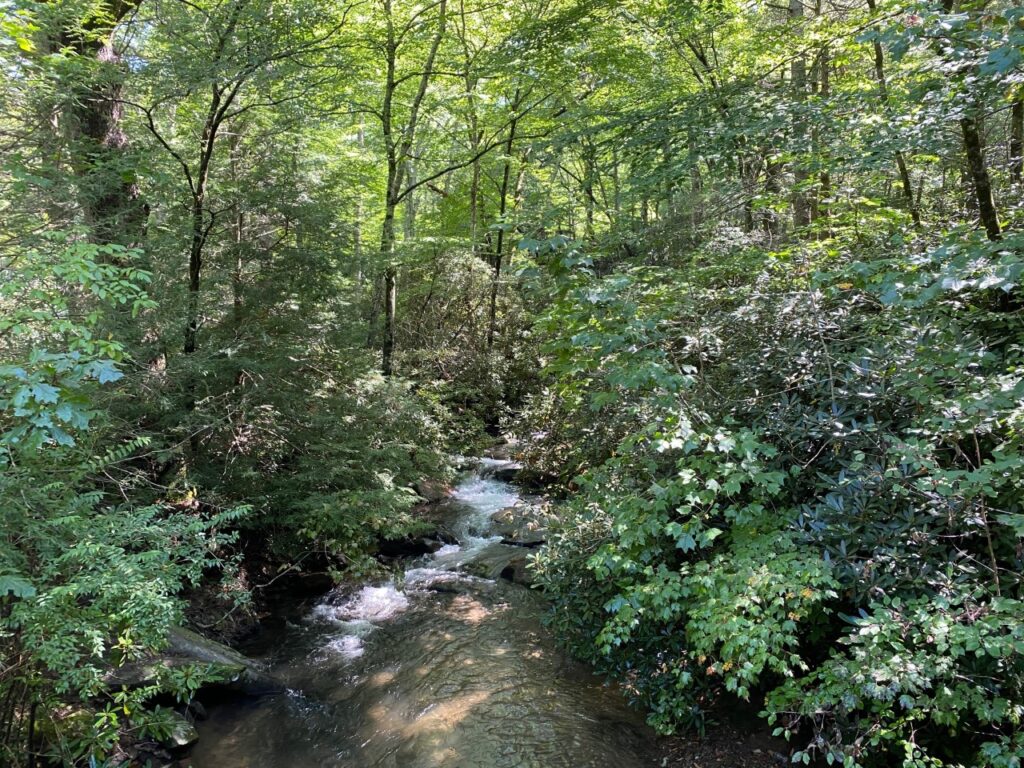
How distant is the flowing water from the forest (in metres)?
0.34

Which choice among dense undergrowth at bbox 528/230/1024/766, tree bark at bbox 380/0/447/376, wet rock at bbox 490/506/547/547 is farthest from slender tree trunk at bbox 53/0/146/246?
wet rock at bbox 490/506/547/547

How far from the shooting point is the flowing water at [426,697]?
4.47 metres

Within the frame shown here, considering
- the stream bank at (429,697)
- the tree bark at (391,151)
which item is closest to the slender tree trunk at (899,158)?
the stream bank at (429,697)

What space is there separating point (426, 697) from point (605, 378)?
11.8 feet

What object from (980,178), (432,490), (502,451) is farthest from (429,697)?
(502,451)

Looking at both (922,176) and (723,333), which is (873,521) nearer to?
(723,333)

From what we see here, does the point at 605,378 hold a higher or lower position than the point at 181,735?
A: higher

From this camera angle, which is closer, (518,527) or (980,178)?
(980,178)

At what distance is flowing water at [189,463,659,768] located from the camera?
447 centimetres

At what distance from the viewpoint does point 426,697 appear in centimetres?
527

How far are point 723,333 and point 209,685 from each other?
19.2 feet

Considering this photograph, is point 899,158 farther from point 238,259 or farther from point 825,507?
point 238,259

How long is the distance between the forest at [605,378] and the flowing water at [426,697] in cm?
34

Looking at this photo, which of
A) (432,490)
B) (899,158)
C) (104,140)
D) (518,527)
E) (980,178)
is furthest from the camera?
(432,490)
